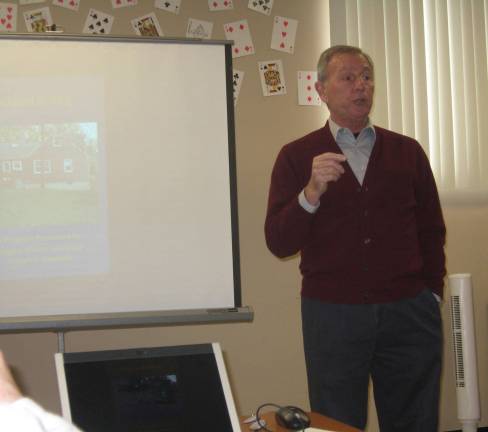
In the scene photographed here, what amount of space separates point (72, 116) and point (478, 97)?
2.04 meters

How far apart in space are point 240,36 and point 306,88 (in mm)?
388

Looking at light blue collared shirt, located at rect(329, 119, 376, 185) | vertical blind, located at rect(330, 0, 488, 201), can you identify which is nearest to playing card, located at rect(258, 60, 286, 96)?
vertical blind, located at rect(330, 0, 488, 201)

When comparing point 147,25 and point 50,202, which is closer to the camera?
point 50,202

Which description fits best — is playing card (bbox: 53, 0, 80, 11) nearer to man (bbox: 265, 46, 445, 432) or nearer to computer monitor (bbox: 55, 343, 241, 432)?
man (bbox: 265, 46, 445, 432)

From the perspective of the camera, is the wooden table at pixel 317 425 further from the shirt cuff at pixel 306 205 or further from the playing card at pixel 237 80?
the playing card at pixel 237 80

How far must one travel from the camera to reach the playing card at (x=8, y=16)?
9.25ft

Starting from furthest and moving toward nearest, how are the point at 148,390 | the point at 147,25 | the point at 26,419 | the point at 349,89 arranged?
the point at 147,25 → the point at 349,89 → the point at 148,390 → the point at 26,419

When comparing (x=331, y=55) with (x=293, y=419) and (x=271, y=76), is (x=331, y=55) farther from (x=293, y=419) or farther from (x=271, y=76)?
(x=293, y=419)

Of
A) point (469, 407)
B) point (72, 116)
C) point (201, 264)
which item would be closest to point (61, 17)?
point (72, 116)

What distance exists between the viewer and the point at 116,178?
2.33m

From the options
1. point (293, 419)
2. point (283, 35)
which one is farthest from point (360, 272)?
point (283, 35)

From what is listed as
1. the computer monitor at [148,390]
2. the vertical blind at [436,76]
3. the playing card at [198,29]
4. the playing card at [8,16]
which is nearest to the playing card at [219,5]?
the playing card at [198,29]

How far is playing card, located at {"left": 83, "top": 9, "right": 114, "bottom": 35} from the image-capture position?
288 cm

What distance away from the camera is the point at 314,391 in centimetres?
211
